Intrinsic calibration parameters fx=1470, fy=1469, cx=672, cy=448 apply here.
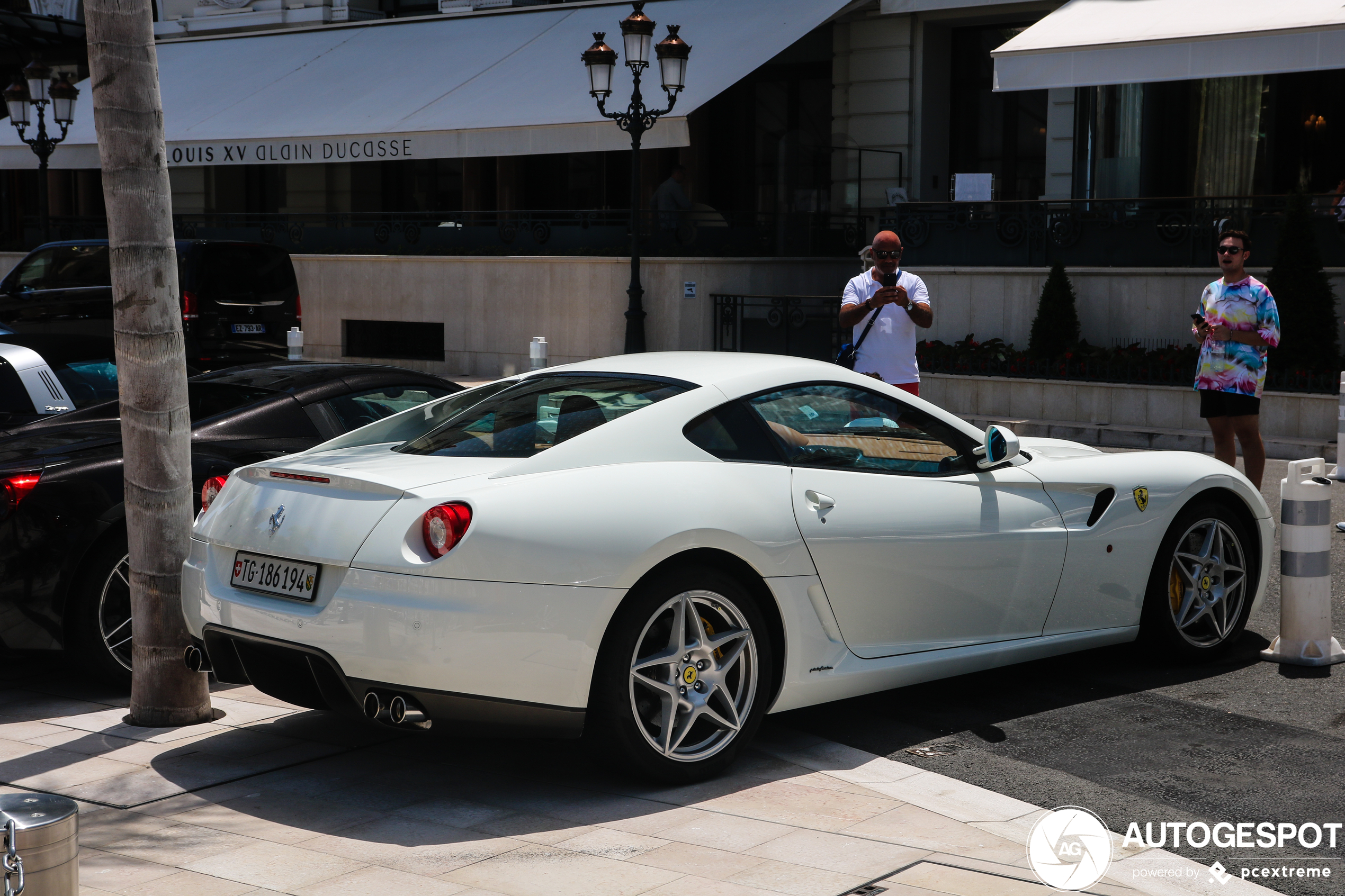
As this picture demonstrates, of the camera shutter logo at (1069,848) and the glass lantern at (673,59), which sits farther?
the glass lantern at (673,59)

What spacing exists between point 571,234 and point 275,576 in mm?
17597

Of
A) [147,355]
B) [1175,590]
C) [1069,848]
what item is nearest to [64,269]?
[147,355]

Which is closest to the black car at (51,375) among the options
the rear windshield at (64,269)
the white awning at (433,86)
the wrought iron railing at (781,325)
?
the rear windshield at (64,269)

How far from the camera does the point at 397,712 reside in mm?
4395

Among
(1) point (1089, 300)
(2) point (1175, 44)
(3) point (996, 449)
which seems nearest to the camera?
(3) point (996, 449)

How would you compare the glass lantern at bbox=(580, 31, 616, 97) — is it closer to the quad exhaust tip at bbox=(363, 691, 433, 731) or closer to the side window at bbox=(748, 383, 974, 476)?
the side window at bbox=(748, 383, 974, 476)

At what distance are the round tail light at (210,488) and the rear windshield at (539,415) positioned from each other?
139cm

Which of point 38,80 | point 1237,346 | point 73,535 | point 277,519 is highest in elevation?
point 38,80

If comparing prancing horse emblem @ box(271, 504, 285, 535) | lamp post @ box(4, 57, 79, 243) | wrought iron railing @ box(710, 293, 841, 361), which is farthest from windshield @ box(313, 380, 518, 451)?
lamp post @ box(4, 57, 79, 243)

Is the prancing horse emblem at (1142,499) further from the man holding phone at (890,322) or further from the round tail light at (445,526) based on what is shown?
the man holding phone at (890,322)

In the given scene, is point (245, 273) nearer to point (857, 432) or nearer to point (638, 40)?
point (638, 40)

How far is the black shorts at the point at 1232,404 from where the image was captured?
9359mm

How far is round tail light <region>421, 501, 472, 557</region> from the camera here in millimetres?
4383

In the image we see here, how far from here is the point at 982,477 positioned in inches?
221
